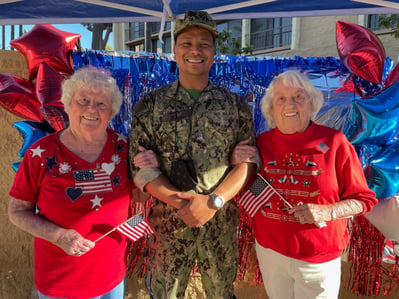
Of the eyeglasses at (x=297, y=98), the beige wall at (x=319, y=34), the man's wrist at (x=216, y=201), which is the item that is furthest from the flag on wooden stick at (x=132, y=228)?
the beige wall at (x=319, y=34)

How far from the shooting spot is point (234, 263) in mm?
1834

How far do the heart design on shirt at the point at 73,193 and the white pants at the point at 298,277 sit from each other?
1016mm

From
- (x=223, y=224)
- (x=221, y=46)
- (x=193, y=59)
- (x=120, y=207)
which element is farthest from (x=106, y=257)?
(x=221, y=46)

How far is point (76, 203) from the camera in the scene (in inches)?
59.3

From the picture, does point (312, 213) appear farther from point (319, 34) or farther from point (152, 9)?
point (319, 34)

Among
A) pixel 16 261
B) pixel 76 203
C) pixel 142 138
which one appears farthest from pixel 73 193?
pixel 16 261

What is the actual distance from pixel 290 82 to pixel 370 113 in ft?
2.70

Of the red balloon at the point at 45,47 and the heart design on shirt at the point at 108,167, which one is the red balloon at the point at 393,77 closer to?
the heart design on shirt at the point at 108,167

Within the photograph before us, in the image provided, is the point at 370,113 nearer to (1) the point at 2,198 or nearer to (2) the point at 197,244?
(2) the point at 197,244

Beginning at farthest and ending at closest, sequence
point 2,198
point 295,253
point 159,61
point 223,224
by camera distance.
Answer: point 2,198, point 159,61, point 223,224, point 295,253

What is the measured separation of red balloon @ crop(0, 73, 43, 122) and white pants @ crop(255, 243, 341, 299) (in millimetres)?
1912

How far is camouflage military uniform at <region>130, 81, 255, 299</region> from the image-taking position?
5.76 feet

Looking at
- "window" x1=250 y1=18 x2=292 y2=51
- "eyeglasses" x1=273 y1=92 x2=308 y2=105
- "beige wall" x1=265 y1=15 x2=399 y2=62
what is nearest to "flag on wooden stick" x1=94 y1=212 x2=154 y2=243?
"eyeglasses" x1=273 y1=92 x2=308 y2=105

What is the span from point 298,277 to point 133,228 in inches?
35.3
